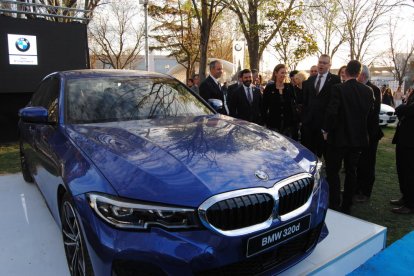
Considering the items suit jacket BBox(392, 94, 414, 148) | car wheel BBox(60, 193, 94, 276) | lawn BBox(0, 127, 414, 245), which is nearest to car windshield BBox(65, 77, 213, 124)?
car wheel BBox(60, 193, 94, 276)

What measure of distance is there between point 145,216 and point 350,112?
280 cm

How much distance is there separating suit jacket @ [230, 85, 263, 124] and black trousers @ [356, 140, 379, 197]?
1.75 metres

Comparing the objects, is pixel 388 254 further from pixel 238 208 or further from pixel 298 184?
pixel 238 208

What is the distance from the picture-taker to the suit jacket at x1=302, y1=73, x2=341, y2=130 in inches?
189

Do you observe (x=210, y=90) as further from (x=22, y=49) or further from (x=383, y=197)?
(x=22, y=49)

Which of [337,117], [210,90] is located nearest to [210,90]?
[210,90]

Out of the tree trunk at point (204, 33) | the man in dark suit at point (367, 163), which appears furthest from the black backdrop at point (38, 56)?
the man in dark suit at point (367, 163)

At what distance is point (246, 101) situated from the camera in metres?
5.58

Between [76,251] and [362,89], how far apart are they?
3204 mm

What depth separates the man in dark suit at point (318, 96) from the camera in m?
4.82

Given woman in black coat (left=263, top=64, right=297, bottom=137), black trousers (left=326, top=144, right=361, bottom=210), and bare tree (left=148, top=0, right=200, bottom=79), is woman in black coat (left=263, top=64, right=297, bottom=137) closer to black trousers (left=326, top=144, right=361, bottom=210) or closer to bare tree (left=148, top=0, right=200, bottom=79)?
black trousers (left=326, top=144, right=361, bottom=210)

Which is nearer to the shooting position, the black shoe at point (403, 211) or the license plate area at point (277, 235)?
the license plate area at point (277, 235)

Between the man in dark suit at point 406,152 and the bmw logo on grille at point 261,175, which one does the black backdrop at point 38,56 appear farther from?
the bmw logo on grille at point 261,175

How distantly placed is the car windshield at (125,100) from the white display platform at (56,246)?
116 centimetres
